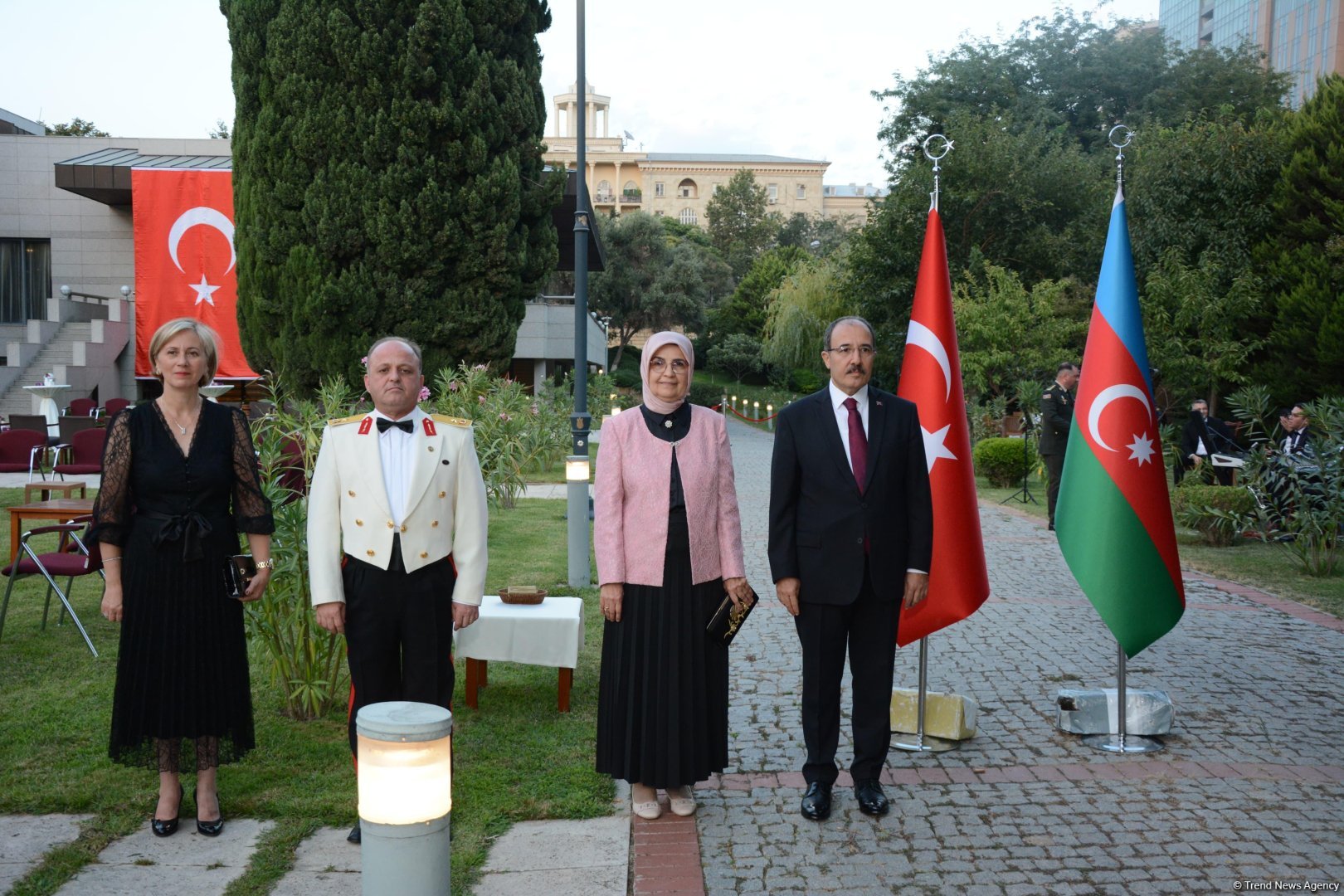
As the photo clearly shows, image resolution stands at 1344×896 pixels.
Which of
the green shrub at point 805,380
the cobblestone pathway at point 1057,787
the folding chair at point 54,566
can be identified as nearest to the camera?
the cobblestone pathway at point 1057,787

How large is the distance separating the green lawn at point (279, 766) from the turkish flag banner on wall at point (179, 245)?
1798 cm

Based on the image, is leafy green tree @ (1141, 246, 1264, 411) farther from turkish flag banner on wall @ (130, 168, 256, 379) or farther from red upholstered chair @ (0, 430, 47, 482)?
turkish flag banner on wall @ (130, 168, 256, 379)

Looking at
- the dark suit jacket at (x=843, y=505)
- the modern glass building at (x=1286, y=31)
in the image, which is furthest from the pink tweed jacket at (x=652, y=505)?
the modern glass building at (x=1286, y=31)

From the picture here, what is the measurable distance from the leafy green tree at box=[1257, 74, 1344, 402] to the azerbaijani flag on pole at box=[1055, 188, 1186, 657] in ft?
53.5

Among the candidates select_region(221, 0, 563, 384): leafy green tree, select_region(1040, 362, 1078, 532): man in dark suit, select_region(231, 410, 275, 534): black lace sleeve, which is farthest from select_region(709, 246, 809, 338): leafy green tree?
select_region(231, 410, 275, 534): black lace sleeve

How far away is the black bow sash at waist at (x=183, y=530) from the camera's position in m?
4.10

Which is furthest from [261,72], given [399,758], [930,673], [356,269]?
[399,758]

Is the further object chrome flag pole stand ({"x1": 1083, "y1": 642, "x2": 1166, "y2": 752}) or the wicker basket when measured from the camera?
the wicker basket

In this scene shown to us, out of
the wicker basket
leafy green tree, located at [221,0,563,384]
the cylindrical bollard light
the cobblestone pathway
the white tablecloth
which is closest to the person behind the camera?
the cylindrical bollard light

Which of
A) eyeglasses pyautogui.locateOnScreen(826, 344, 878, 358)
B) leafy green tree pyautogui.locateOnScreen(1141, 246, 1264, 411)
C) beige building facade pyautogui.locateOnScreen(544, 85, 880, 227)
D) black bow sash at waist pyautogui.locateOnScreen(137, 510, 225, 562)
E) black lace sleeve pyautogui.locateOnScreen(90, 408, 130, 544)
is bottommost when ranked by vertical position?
black bow sash at waist pyautogui.locateOnScreen(137, 510, 225, 562)

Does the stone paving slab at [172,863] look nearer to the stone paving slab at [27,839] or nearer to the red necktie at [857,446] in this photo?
the stone paving slab at [27,839]

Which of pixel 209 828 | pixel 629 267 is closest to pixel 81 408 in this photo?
pixel 209 828

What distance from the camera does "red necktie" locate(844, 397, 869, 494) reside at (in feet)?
14.8

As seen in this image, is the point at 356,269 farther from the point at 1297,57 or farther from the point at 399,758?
the point at 1297,57
